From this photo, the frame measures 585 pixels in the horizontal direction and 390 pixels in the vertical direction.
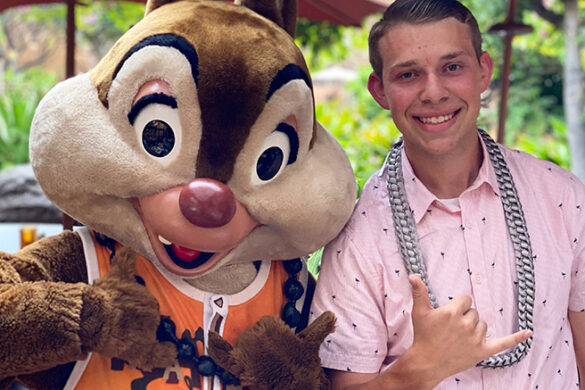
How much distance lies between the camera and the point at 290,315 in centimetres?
189

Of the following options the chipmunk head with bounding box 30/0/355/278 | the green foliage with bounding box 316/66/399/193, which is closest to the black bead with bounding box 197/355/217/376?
the chipmunk head with bounding box 30/0/355/278

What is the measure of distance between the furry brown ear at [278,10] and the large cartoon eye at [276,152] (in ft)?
1.15

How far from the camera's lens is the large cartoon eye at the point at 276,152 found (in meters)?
1.69

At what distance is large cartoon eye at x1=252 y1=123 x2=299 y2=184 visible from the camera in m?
1.69

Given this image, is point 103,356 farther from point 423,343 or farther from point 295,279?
point 423,343

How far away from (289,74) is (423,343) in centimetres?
79

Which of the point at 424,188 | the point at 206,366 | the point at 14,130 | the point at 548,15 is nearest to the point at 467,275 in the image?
the point at 424,188

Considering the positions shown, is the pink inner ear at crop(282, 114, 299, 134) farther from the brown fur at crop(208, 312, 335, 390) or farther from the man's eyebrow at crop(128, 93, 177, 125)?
the brown fur at crop(208, 312, 335, 390)

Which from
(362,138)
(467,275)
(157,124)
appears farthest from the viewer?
(362,138)

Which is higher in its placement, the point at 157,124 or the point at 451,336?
the point at 157,124

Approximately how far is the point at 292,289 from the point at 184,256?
1.18 ft

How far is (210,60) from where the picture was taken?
5.27ft

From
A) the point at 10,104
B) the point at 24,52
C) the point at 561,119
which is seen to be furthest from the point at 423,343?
the point at 24,52

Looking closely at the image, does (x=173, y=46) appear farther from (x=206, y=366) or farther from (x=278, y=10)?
(x=206, y=366)
